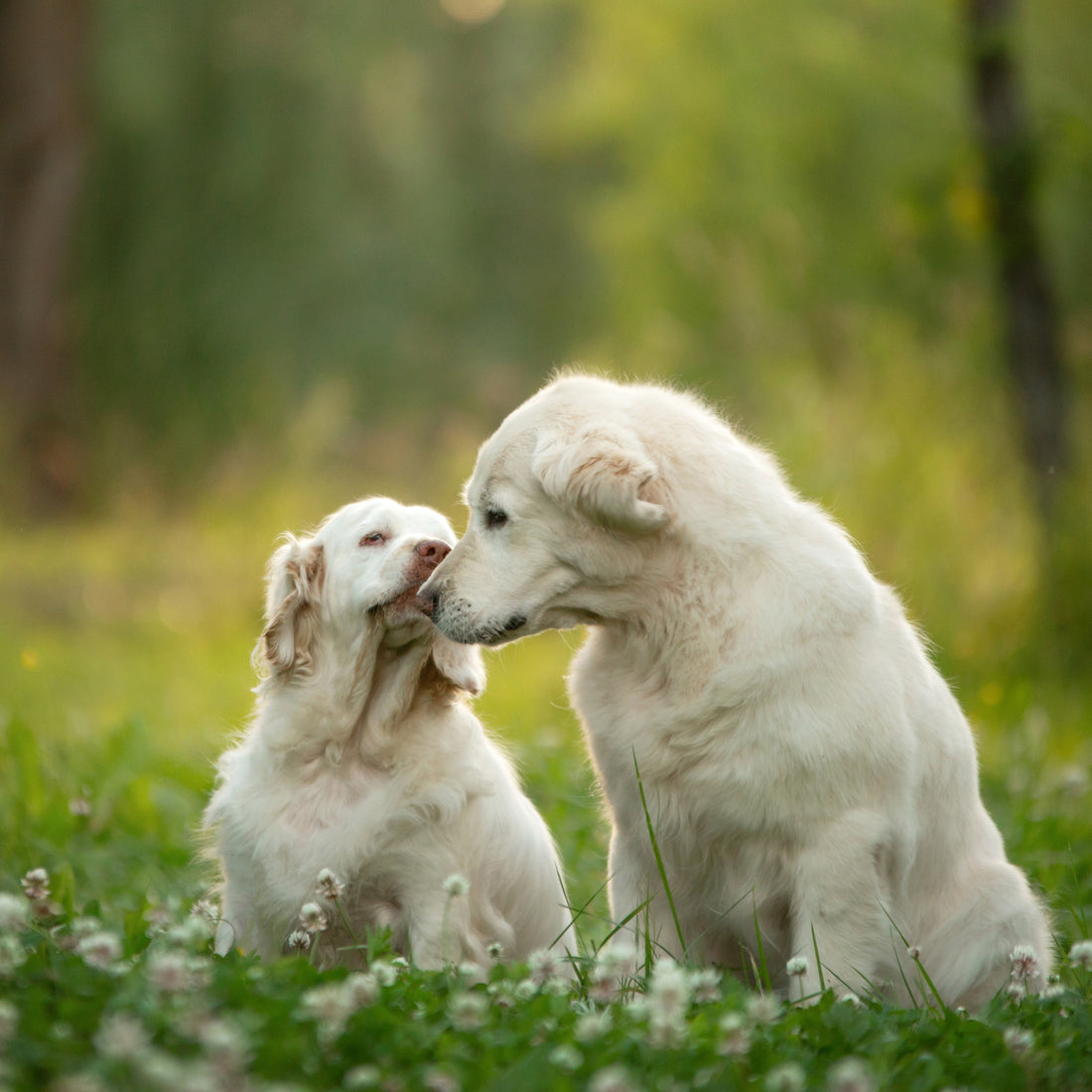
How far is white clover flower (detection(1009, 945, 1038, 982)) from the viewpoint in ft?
9.82

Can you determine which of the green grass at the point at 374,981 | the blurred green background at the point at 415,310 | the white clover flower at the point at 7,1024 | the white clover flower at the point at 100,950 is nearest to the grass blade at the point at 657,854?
the green grass at the point at 374,981

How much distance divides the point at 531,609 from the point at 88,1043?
155cm

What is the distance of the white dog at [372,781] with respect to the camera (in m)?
3.33

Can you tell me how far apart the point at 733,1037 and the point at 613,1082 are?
430 millimetres

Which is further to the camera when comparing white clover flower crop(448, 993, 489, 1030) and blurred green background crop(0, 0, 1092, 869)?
blurred green background crop(0, 0, 1092, 869)

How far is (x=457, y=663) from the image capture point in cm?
357

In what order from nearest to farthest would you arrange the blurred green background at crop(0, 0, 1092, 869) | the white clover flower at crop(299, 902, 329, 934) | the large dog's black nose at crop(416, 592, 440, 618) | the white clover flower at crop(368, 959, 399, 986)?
1. the white clover flower at crop(368, 959, 399, 986)
2. the white clover flower at crop(299, 902, 329, 934)
3. the large dog's black nose at crop(416, 592, 440, 618)
4. the blurred green background at crop(0, 0, 1092, 869)

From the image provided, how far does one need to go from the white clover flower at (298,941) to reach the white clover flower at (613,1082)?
1169 millimetres

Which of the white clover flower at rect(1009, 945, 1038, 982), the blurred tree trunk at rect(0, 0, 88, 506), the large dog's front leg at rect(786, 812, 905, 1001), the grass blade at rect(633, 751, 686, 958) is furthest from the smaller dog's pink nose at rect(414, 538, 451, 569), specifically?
the blurred tree trunk at rect(0, 0, 88, 506)

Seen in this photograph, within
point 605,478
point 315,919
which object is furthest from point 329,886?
point 605,478

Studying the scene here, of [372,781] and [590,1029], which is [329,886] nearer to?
[372,781]

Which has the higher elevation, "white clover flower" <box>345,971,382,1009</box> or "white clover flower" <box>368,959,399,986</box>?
"white clover flower" <box>368,959,399,986</box>

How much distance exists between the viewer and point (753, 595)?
3.15 meters

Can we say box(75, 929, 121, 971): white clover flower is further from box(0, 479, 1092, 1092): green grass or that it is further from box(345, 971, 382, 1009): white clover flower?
box(345, 971, 382, 1009): white clover flower
